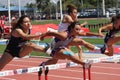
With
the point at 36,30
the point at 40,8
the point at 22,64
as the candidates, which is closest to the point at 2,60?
the point at 22,64

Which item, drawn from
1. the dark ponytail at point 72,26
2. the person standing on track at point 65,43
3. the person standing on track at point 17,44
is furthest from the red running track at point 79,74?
the person standing on track at point 17,44

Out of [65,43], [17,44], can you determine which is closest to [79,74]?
[65,43]

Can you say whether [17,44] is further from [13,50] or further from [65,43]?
[65,43]

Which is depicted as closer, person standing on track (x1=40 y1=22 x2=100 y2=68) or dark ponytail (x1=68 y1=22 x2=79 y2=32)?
person standing on track (x1=40 y1=22 x2=100 y2=68)

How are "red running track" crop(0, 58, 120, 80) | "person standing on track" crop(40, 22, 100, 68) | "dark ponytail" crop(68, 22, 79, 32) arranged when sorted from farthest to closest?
"red running track" crop(0, 58, 120, 80) → "dark ponytail" crop(68, 22, 79, 32) → "person standing on track" crop(40, 22, 100, 68)

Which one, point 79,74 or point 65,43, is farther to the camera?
point 79,74

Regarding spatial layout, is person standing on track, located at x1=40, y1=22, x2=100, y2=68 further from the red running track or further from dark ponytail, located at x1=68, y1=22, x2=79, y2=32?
the red running track

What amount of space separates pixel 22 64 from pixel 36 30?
8.02 meters

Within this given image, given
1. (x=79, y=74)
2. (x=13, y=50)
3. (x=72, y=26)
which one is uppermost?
(x=72, y=26)

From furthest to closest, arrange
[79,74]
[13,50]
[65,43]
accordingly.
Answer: [79,74] → [65,43] → [13,50]

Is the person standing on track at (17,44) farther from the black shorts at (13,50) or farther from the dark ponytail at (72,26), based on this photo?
the dark ponytail at (72,26)

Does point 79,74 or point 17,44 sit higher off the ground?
point 17,44

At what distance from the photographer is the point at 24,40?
324 inches

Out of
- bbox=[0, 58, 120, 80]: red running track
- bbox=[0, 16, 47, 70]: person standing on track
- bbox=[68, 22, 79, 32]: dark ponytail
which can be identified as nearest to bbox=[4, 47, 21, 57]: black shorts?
bbox=[0, 16, 47, 70]: person standing on track
